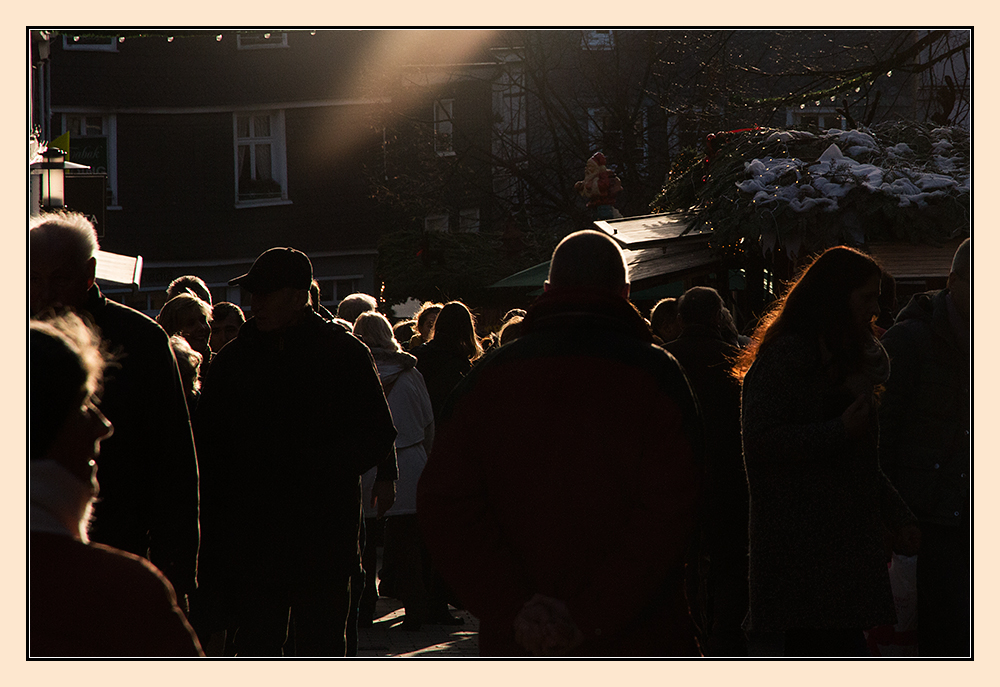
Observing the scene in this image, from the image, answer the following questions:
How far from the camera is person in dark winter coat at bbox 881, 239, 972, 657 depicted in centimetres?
406

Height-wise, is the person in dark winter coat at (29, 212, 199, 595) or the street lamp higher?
the street lamp

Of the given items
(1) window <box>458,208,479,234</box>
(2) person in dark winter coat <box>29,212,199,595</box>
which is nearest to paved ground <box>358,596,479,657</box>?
(2) person in dark winter coat <box>29,212,199,595</box>

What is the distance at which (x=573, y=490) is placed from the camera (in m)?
2.88

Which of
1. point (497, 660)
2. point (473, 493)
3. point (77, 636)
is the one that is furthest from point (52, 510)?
point (497, 660)

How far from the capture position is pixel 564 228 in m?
21.8

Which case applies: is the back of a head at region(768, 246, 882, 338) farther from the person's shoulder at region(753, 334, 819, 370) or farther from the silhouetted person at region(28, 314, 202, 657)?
the silhouetted person at region(28, 314, 202, 657)

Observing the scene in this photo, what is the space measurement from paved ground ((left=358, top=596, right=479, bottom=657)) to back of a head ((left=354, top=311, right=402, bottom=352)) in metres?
1.65

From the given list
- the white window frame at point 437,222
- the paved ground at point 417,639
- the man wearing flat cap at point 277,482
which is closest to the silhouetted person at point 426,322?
the paved ground at point 417,639

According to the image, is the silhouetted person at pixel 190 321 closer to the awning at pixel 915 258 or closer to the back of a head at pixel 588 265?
the back of a head at pixel 588 265

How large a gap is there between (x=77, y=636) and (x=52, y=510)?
0.21 meters

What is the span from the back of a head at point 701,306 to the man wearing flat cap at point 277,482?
206 cm

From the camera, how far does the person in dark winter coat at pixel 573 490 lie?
2848mm

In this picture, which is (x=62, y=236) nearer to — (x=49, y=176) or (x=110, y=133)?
(x=49, y=176)
